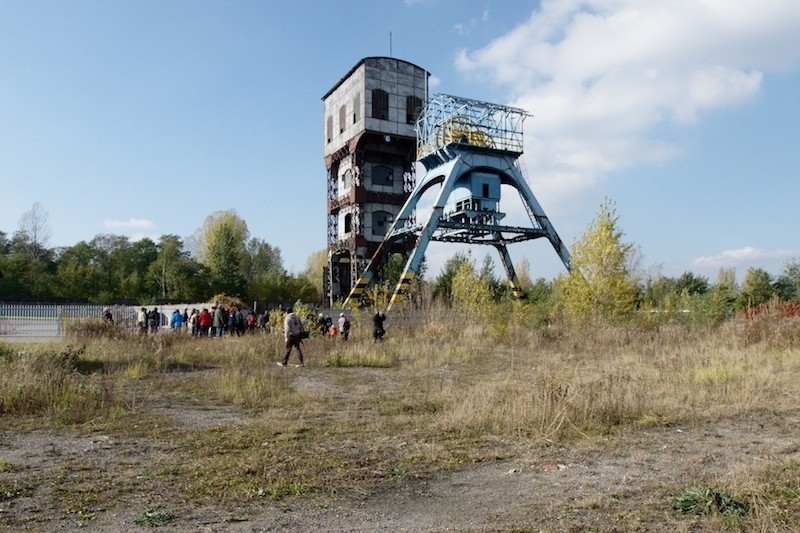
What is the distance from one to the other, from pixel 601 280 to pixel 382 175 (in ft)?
94.6

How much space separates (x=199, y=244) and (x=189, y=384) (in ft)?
219

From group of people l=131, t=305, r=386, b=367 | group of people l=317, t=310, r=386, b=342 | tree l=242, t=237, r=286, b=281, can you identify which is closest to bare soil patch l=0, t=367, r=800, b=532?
group of people l=131, t=305, r=386, b=367

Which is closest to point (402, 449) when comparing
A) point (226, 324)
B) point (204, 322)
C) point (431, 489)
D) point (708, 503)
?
point (431, 489)

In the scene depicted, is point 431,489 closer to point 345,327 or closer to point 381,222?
point 345,327

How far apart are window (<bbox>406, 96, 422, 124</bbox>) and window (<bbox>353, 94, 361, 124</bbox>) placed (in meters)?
3.86

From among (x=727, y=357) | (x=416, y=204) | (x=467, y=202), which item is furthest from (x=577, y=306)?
(x=416, y=204)

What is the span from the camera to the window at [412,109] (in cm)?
4772

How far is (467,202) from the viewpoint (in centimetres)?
3816

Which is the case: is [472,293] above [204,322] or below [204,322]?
above

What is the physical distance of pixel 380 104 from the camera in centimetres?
4653

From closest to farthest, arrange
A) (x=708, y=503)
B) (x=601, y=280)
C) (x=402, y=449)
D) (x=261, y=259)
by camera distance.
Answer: (x=708, y=503) < (x=402, y=449) < (x=601, y=280) < (x=261, y=259)

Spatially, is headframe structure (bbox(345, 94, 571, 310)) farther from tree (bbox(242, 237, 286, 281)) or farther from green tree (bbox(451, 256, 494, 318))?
tree (bbox(242, 237, 286, 281))

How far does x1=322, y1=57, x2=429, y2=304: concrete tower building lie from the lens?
46344mm

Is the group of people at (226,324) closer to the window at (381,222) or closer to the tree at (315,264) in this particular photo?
the window at (381,222)
